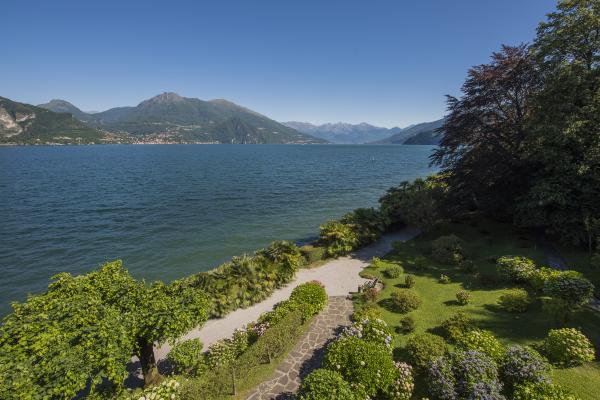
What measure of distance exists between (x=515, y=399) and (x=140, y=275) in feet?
93.4

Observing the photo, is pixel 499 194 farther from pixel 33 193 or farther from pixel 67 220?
pixel 33 193

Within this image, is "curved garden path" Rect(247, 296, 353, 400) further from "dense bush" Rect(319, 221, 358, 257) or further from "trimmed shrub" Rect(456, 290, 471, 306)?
"dense bush" Rect(319, 221, 358, 257)

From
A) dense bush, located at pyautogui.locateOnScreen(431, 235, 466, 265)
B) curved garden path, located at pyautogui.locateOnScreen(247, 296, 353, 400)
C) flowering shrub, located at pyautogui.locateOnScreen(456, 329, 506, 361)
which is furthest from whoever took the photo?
dense bush, located at pyautogui.locateOnScreen(431, 235, 466, 265)

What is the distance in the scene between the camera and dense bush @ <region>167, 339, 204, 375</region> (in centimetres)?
1267

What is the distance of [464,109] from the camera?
103 feet

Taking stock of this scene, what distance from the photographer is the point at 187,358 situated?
→ 12.7 metres

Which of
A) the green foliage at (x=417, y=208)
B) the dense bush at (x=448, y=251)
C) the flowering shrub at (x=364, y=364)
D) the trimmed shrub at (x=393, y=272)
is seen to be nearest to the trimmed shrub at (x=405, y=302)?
the trimmed shrub at (x=393, y=272)

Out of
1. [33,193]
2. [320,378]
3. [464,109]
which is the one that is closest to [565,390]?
[320,378]

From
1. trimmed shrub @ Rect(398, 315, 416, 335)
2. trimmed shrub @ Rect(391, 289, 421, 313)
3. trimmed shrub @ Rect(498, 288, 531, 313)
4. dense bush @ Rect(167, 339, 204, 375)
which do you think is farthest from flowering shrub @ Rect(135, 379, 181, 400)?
trimmed shrub @ Rect(498, 288, 531, 313)

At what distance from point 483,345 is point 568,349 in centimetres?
304

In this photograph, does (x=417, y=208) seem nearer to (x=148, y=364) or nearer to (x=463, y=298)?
(x=463, y=298)

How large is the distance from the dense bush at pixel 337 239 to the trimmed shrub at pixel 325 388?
16765mm

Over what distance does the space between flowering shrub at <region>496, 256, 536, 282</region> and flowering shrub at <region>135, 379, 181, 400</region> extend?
21307mm

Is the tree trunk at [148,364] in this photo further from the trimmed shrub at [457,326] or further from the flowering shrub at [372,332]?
the trimmed shrub at [457,326]
